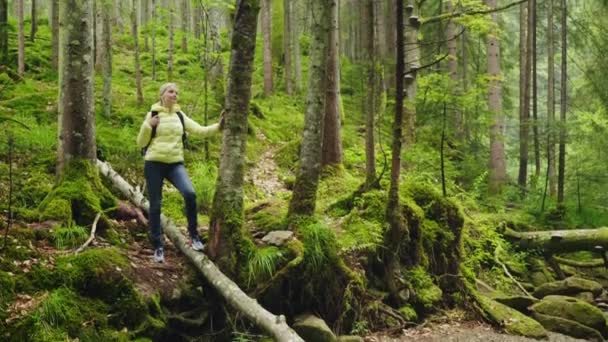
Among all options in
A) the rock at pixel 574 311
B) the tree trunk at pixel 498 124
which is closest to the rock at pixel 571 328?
the rock at pixel 574 311

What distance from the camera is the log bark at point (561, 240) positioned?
11062 millimetres

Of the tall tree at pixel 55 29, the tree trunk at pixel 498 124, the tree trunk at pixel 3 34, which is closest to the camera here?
the tree trunk at pixel 498 124

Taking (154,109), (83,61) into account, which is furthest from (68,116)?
(154,109)

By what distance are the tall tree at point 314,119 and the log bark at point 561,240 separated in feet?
19.3

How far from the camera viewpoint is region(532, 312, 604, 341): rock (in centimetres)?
820

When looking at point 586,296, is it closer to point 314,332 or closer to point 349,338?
point 349,338

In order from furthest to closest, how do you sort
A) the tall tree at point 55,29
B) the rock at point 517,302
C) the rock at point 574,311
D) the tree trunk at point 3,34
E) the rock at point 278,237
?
Answer: the tree trunk at point 3,34, the tall tree at point 55,29, the rock at point 517,302, the rock at point 574,311, the rock at point 278,237

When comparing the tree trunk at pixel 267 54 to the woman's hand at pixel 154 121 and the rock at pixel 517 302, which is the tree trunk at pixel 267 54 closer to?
the rock at pixel 517 302

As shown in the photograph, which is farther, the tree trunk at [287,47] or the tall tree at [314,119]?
the tree trunk at [287,47]

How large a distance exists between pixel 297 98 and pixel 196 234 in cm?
1468

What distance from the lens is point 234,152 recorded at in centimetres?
650

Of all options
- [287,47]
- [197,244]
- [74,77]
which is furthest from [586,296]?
[287,47]

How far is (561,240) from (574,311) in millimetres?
2973

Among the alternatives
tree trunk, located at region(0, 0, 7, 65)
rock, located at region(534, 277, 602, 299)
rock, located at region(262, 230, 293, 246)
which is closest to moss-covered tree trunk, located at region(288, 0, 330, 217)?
rock, located at region(262, 230, 293, 246)
